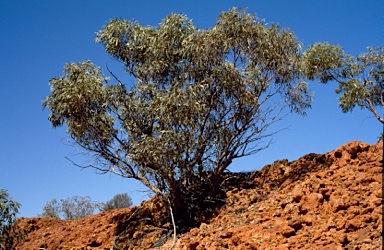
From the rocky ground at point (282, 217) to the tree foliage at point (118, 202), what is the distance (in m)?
6.77

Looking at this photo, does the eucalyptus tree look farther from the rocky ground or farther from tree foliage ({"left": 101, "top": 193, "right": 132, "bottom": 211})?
tree foliage ({"left": 101, "top": 193, "right": 132, "bottom": 211})

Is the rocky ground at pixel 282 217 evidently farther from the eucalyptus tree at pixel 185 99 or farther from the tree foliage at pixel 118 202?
the tree foliage at pixel 118 202

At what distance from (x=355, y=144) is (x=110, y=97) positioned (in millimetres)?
6594

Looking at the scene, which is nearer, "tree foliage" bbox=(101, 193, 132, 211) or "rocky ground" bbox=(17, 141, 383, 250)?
"rocky ground" bbox=(17, 141, 383, 250)

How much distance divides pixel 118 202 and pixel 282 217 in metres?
14.2

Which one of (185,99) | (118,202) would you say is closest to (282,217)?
(185,99)

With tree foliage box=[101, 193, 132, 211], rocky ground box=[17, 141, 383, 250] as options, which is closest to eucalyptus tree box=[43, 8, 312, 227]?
rocky ground box=[17, 141, 383, 250]

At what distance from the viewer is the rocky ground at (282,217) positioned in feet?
30.7

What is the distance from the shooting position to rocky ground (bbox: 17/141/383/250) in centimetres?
934

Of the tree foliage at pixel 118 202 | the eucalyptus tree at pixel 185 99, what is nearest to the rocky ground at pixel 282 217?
the eucalyptus tree at pixel 185 99

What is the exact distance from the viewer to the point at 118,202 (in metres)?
23.7

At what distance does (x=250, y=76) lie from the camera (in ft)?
45.9

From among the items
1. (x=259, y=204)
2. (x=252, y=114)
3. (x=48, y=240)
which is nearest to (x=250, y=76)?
(x=252, y=114)

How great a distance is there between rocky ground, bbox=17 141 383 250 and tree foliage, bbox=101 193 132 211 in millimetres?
6770
